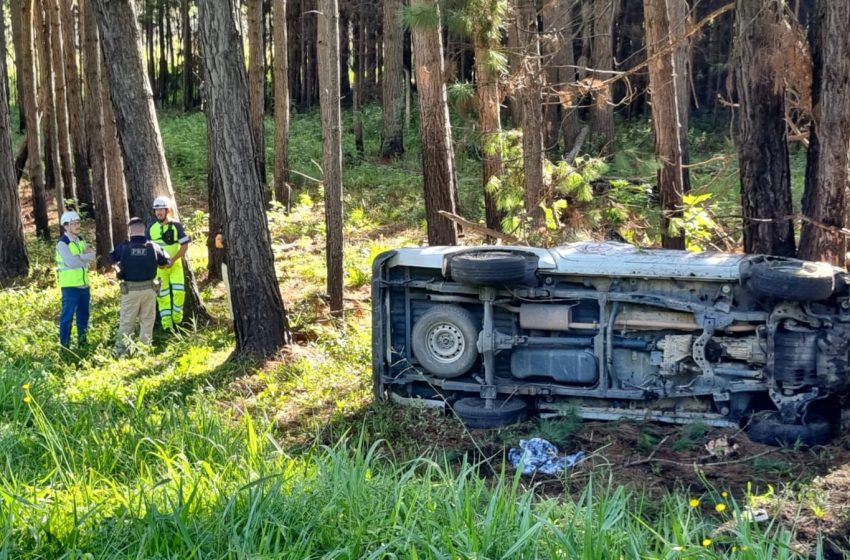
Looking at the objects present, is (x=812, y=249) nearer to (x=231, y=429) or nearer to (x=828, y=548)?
(x=828, y=548)

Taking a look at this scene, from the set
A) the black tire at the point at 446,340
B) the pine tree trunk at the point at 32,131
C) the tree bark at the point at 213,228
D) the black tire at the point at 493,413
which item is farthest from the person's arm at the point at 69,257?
the pine tree trunk at the point at 32,131

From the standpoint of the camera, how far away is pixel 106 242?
17.3m

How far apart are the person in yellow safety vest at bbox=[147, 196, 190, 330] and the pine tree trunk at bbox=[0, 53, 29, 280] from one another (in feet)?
21.7

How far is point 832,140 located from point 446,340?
14.3 feet

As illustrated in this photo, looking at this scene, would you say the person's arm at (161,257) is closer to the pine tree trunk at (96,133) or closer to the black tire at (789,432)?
the pine tree trunk at (96,133)

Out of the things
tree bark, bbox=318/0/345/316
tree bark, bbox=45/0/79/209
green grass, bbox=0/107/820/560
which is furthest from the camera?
tree bark, bbox=45/0/79/209

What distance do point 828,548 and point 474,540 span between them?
2.49m

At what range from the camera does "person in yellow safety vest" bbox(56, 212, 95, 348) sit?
11.9m

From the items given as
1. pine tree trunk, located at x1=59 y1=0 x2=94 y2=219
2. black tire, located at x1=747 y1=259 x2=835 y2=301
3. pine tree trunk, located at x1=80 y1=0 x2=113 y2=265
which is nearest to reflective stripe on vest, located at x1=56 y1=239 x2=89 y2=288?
pine tree trunk, located at x1=80 y1=0 x2=113 y2=265

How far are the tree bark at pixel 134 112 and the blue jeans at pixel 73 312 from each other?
1.27 m

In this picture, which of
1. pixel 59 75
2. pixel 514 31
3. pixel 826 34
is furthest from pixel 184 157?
pixel 826 34

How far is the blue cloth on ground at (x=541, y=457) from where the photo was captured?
24.3 feet

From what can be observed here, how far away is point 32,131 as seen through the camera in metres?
20.7

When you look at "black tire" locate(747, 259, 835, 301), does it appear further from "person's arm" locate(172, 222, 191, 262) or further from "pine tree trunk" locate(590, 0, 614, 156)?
"pine tree trunk" locate(590, 0, 614, 156)
